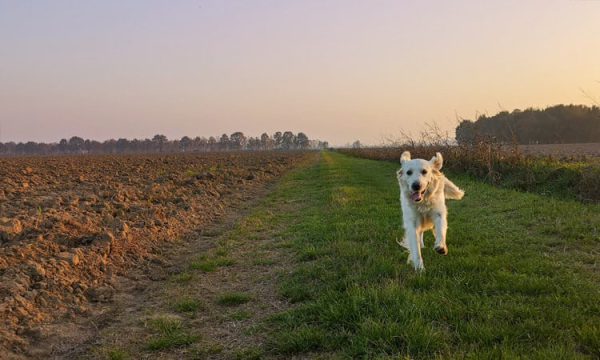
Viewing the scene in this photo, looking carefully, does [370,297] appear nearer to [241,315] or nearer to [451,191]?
[241,315]

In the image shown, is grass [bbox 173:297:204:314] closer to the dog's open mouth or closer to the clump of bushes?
the dog's open mouth

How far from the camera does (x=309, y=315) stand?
180 inches

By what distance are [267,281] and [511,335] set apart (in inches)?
135

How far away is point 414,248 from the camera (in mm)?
5949

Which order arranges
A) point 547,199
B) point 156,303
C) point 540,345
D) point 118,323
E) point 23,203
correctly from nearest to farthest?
point 540,345
point 118,323
point 156,303
point 547,199
point 23,203

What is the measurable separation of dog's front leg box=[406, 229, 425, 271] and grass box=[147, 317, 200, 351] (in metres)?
2.96

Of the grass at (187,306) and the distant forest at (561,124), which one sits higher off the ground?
the distant forest at (561,124)

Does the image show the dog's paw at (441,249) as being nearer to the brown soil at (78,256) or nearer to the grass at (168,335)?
the grass at (168,335)

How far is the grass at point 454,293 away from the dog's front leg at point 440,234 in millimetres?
185

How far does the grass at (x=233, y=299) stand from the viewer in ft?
17.9

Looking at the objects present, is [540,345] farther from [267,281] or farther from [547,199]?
[547,199]

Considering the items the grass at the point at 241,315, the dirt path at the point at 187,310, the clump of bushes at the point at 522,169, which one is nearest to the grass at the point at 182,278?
the dirt path at the point at 187,310

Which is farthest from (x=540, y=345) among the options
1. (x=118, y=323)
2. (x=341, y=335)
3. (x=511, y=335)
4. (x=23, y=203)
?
(x=23, y=203)

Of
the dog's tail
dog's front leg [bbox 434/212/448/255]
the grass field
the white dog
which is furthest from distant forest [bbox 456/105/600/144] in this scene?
dog's front leg [bbox 434/212/448/255]
